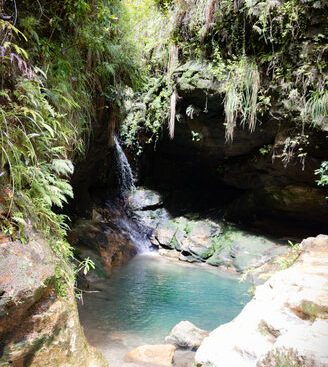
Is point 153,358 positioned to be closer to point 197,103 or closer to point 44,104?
point 44,104

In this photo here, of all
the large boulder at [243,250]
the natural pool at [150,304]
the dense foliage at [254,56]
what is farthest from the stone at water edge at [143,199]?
the dense foliage at [254,56]

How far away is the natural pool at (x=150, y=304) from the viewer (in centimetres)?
416

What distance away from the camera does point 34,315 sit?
2.40m

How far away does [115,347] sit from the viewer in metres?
3.83

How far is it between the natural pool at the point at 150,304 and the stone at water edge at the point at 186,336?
19 cm

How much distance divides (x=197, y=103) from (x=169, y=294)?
4152 millimetres

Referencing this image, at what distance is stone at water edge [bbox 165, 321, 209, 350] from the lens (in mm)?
3914

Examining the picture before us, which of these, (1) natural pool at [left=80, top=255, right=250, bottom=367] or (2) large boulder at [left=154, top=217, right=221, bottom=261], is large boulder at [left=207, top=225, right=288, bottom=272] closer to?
(2) large boulder at [left=154, top=217, right=221, bottom=261]

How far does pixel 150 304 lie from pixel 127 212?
16.5ft

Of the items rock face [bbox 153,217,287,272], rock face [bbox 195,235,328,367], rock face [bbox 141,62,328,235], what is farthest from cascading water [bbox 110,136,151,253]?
rock face [bbox 195,235,328,367]

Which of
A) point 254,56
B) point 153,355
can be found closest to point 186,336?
point 153,355

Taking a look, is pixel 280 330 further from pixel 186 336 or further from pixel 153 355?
pixel 186 336

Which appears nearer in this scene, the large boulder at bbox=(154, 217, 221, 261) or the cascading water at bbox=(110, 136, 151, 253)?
the large boulder at bbox=(154, 217, 221, 261)

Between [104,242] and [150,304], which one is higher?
[104,242]
